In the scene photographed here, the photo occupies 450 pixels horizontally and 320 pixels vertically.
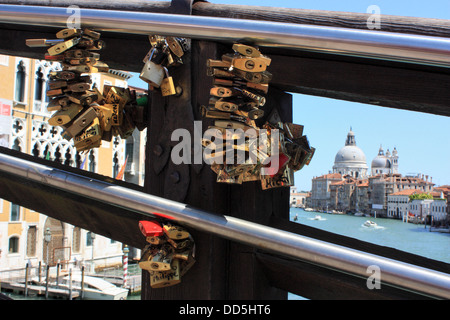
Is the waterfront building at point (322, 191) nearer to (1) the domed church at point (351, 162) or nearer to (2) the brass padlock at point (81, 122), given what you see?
(1) the domed church at point (351, 162)

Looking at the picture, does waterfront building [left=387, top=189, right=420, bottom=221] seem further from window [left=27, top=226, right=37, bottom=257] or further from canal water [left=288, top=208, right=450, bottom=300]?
window [left=27, top=226, right=37, bottom=257]

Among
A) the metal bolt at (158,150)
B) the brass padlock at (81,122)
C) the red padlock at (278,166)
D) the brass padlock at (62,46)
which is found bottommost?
the red padlock at (278,166)

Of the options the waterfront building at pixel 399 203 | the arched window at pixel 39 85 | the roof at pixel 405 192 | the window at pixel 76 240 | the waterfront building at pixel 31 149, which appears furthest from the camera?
the waterfront building at pixel 399 203

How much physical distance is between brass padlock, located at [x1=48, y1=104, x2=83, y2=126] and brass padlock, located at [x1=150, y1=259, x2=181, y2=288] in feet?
1.09

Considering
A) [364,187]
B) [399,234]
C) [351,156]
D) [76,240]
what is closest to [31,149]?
[76,240]

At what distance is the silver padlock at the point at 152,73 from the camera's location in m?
0.84

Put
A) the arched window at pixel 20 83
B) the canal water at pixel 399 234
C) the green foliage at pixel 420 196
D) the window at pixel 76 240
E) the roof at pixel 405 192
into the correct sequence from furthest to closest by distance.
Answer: the roof at pixel 405 192
the green foliage at pixel 420 196
the canal water at pixel 399 234
the window at pixel 76 240
the arched window at pixel 20 83

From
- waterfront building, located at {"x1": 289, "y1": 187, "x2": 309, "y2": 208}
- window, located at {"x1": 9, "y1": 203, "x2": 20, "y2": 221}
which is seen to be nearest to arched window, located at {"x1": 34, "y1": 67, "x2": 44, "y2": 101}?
window, located at {"x1": 9, "y1": 203, "x2": 20, "y2": 221}

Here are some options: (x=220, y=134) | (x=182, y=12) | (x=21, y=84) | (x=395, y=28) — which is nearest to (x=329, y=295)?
(x=220, y=134)

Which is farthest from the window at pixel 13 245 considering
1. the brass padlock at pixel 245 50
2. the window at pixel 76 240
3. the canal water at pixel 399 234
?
the brass padlock at pixel 245 50

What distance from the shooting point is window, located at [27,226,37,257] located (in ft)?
53.8

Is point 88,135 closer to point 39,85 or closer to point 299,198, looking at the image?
point 39,85

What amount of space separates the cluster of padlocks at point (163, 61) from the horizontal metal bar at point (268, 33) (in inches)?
2.4
